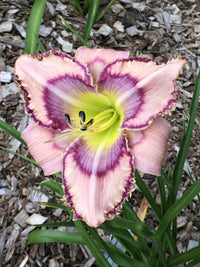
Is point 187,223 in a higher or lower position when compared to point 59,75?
lower

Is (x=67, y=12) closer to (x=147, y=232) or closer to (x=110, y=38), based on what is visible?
(x=110, y=38)

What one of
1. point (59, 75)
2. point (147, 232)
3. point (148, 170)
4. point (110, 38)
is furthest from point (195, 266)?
point (110, 38)

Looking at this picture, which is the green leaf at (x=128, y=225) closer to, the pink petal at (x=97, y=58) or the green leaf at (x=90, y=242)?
the green leaf at (x=90, y=242)

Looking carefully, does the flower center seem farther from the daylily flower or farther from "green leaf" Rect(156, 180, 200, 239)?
A: "green leaf" Rect(156, 180, 200, 239)

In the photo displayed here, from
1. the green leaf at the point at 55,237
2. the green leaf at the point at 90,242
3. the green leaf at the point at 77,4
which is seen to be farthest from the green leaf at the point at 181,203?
the green leaf at the point at 77,4

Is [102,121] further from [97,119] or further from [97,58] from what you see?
[97,58]

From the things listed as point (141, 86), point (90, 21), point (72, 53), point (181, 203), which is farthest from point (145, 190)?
point (72, 53)
